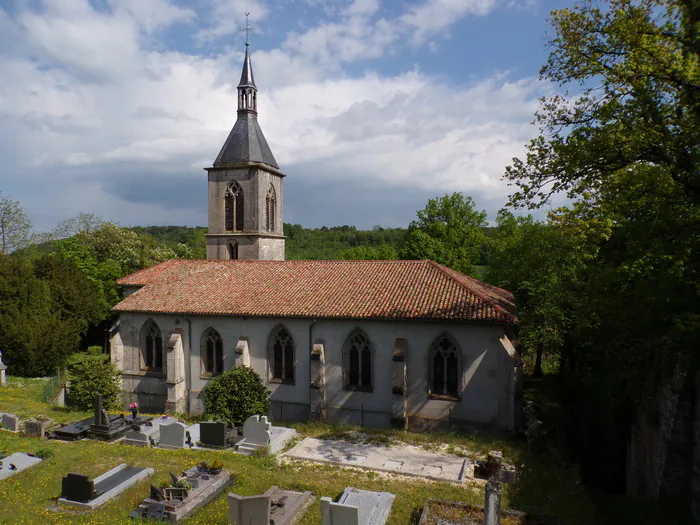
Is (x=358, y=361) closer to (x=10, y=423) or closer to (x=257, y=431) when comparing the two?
(x=257, y=431)

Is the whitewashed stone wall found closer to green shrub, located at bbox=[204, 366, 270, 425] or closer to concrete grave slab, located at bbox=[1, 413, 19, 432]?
green shrub, located at bbox=[204, 366, 270, 425]

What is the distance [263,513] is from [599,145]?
14141mm

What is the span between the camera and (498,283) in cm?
3631

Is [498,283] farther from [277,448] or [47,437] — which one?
[47,437]

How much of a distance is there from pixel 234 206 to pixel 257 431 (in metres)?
19.1

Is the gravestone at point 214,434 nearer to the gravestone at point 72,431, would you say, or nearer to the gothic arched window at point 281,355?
the gothic arched window at point 281,355

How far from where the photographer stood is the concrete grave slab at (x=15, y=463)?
583 inches

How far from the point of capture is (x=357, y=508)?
11.2 metres

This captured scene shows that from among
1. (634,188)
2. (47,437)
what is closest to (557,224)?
(634,188)

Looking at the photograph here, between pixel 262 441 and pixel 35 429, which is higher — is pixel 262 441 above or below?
below

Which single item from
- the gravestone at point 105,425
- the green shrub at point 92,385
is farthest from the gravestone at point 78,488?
the green shrub at point 92,385

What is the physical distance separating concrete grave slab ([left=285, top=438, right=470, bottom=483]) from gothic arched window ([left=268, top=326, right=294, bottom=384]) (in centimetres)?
451

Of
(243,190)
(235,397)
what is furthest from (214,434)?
(243,190)

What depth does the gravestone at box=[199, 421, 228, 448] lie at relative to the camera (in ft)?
61.5
